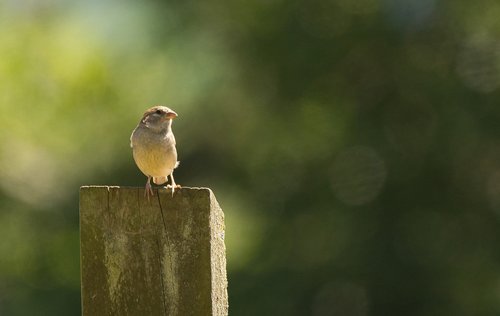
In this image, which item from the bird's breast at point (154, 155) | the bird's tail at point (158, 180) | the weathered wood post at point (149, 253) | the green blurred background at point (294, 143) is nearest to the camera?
the weathered wood post at point (149, 253)

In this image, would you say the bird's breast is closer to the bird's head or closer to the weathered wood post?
the bird's head

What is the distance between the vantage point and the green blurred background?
34.0 feet

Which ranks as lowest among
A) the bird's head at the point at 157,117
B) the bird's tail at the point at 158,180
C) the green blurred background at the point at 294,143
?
the bird's tail at the point at 158,180

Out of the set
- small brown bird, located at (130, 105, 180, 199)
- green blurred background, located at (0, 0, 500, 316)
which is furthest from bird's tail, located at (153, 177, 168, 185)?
green blurred background, located at (0, 0, 500, 316)

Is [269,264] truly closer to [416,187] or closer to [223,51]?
[416,187]

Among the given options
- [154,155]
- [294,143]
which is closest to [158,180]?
[154,155]

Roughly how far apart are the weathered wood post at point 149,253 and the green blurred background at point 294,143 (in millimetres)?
6913

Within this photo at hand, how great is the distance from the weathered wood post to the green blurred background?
6913 millimetres

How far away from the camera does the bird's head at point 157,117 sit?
5195 mm

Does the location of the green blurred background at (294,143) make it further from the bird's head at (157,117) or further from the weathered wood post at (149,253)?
the weathered wood post at (149,253)

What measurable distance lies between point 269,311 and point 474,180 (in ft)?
7.95

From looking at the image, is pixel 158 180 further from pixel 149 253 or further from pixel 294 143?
pixel 294 143

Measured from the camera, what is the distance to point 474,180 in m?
10.8

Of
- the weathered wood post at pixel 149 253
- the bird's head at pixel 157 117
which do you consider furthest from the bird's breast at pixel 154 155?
the weathered wood post at pixel 149 253
